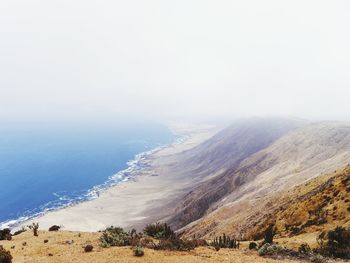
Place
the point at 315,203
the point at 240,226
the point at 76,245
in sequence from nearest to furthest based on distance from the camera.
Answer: the point at 76,245 < the point at 315,203 < the point at 240,226

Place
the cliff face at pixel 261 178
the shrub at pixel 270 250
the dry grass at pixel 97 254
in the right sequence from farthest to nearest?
the cliff face at pixel 261 178
the shrub at pixel 270 250
the dry grass at pixel 97 254

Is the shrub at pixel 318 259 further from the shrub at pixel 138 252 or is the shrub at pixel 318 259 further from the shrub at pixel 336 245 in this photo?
the shrub at pixel 138 252

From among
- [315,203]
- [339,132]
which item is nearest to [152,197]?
[339,132]

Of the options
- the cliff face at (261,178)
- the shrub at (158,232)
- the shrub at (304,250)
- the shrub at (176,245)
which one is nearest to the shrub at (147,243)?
the shrub at (176,245)

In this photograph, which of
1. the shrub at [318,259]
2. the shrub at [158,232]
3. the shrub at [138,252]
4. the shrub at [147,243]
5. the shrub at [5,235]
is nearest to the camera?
the shrub at [138,252]

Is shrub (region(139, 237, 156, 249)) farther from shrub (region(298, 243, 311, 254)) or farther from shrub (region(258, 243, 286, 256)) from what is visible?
shrub (region(298, 243, 311, 254))

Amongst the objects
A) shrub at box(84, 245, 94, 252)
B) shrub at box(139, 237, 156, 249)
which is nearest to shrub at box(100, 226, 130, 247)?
shrub at box(139, 237, 156, 249)

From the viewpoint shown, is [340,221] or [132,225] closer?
[340,221]

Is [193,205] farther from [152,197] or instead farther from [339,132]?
[339,132]

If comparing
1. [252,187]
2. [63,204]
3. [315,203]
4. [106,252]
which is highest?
[106,252]
